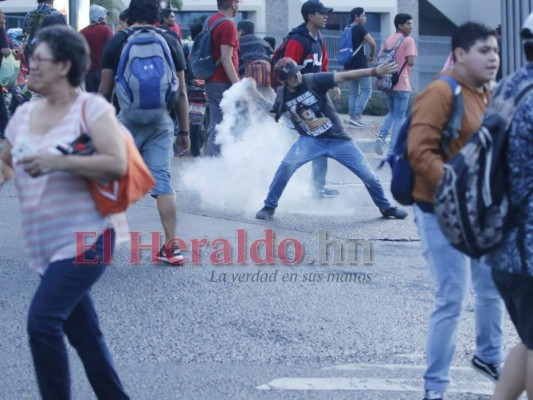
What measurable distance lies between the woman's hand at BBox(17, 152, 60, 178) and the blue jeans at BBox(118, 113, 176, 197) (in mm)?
3468

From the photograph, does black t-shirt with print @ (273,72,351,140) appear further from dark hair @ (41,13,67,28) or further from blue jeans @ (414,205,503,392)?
blue jeans @ (414,205,503,392)

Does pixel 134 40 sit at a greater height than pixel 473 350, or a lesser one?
greater

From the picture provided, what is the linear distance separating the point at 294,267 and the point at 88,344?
3570mm

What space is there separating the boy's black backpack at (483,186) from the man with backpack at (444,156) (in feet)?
1.56

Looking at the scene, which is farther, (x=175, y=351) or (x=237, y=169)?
(x=237, y=169)

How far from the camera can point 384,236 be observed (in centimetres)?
900

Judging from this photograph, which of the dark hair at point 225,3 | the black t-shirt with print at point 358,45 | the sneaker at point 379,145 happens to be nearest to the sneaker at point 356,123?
the black t-shirt with print at point 358,45

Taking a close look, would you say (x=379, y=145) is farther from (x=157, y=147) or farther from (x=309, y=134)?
(x=157, y=147)

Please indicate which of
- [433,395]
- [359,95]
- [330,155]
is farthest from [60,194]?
[359,95]

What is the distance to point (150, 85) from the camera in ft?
23.6

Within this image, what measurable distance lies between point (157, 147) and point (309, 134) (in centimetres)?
227

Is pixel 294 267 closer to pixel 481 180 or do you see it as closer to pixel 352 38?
pixel 481 180

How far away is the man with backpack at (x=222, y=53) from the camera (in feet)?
33.2

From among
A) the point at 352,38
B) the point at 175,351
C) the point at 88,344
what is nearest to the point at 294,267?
the point at 175,351
